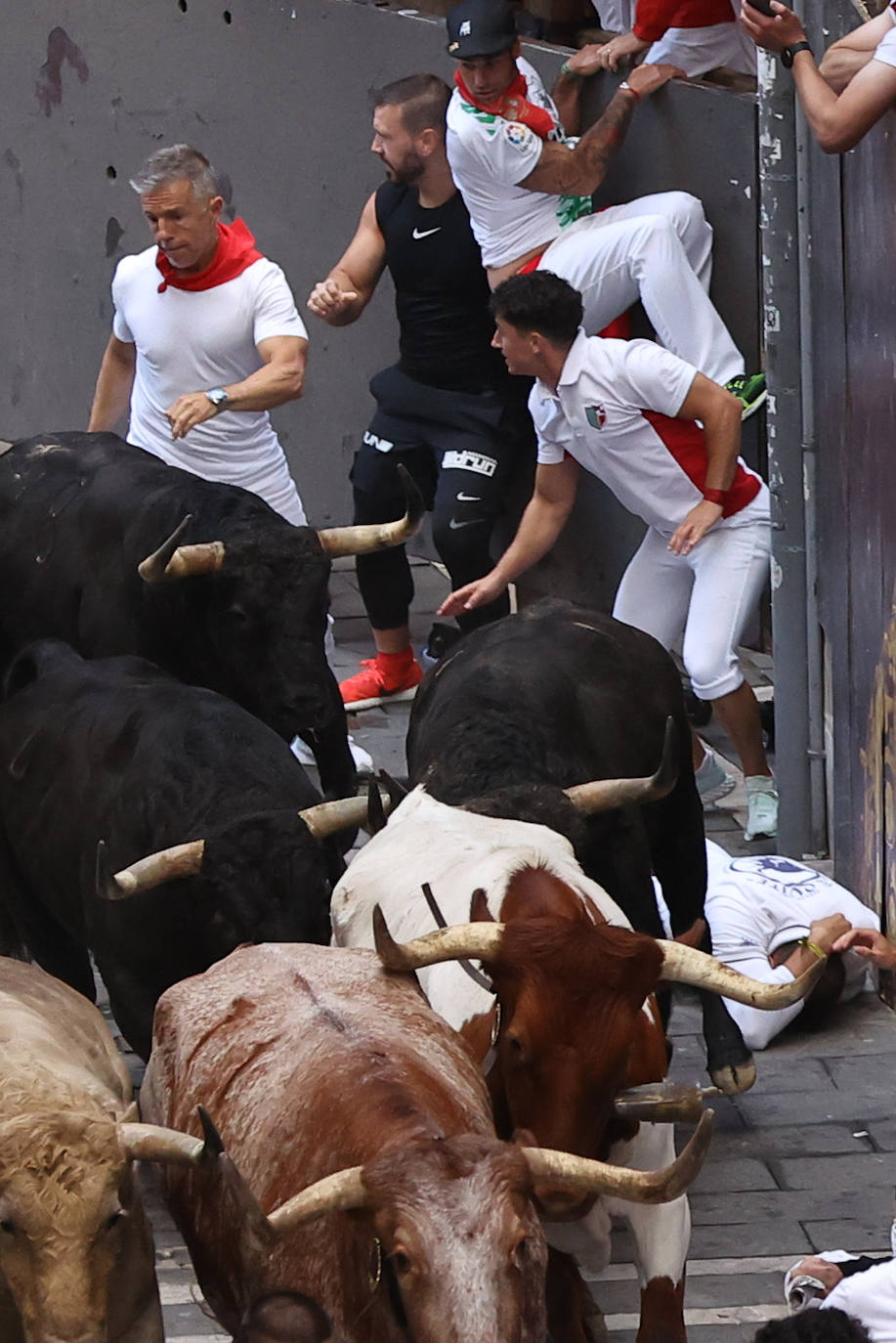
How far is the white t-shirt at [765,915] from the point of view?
6883 mm

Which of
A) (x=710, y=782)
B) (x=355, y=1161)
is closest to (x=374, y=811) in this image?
(x=355, y=1161)

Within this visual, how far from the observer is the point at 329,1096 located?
4223 mm

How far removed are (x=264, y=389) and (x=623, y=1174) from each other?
15.7 ft

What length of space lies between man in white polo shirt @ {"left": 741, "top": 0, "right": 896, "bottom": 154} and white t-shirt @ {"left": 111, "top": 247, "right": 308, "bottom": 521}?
227 cm

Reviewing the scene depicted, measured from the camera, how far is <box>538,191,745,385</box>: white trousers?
9422 mm

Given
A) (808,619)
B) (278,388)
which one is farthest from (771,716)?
(278,388)

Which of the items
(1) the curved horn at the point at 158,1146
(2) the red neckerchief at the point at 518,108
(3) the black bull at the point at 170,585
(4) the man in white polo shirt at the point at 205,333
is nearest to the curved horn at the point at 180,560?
(3) the black bull at the point at 170,585

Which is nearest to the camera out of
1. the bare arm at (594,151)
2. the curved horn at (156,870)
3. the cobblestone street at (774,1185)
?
the curved horn at (156,870)

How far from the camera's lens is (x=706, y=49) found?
32.1 ft

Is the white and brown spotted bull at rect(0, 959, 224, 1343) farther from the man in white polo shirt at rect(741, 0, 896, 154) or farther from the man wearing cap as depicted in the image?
the man wearing cap

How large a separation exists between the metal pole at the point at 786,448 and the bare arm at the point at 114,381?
2861mm

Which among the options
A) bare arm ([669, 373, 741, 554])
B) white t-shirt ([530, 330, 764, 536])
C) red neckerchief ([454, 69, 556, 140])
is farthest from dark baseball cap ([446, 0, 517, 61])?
bare arm ([669, 373, 741, 554])

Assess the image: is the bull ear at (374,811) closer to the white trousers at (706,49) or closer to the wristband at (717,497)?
the wristband at (717,497)

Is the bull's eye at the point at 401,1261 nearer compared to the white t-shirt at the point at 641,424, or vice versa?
the bull's eye at the point at 401,1261
